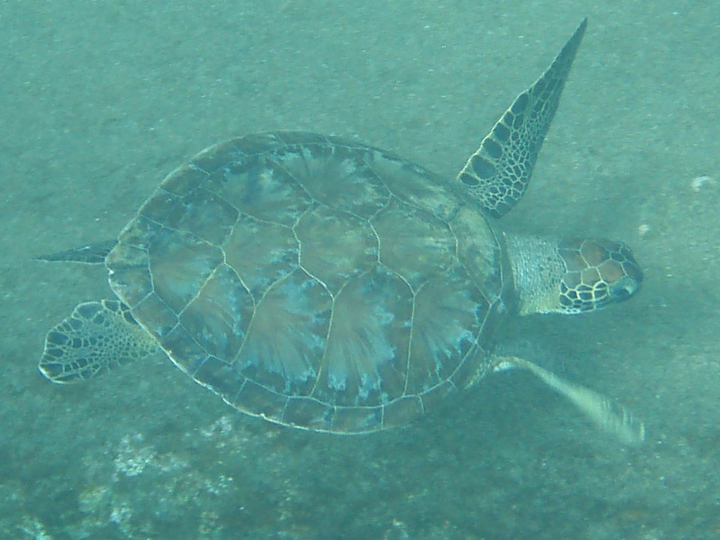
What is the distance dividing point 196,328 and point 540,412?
172 centimetres

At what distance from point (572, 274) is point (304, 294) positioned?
1.52 metres

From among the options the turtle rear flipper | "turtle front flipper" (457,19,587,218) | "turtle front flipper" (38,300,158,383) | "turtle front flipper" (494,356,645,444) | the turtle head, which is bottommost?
"turtle front flipper" (38,300,158,383)

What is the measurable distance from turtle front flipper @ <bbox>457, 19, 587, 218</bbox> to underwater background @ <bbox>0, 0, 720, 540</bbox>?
225 millimetres

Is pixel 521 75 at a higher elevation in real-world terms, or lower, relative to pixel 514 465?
higher

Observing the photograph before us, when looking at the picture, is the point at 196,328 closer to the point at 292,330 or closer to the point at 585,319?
the point at 292,330

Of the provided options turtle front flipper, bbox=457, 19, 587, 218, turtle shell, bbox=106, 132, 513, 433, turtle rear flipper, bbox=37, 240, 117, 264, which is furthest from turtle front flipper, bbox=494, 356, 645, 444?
turtle rear flipper, bbox=37, 240, 117, 264

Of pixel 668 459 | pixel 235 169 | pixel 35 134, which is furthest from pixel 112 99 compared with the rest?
pixel 668 459

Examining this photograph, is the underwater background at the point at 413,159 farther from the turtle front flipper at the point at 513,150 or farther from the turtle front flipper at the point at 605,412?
the turtle front flipper at the point at 513,150

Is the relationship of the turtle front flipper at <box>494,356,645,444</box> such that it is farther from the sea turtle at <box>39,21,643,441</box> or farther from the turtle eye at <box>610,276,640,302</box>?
the turtle eye at <box>610,276,640,302</box>

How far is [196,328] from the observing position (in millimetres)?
2547

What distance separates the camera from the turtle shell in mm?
2533

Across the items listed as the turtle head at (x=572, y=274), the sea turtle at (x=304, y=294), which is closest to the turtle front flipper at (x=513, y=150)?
the turtle head at (x=572, y=274)

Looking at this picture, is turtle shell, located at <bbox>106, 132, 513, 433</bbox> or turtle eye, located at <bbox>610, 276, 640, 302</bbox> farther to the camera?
turtle eye, located at <bbox>610, 276, 640, 302</bbox>

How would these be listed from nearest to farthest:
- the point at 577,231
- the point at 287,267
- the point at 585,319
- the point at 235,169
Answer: the point at 287,267 < the point at 235,169 < the point at 585,319 < the point at 577,231
